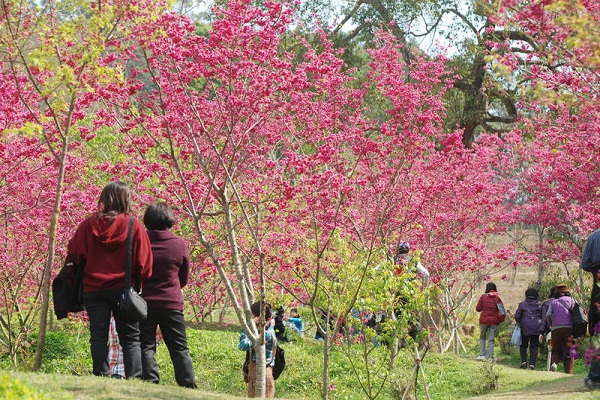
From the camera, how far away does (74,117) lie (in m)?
9.88

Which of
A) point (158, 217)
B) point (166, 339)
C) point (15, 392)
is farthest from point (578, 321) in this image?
point (15, 392)

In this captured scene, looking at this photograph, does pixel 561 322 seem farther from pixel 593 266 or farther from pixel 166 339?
pixel 166 339

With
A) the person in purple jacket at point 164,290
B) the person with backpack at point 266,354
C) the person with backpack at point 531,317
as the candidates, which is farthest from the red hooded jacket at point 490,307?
the person in purple jacket at point 164,290

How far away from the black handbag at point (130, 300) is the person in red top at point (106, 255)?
0.04 m

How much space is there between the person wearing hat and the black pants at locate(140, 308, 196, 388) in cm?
741

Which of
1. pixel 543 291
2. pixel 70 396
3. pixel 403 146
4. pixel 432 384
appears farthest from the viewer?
pixel 543 291

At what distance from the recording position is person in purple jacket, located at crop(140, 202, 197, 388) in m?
7.30

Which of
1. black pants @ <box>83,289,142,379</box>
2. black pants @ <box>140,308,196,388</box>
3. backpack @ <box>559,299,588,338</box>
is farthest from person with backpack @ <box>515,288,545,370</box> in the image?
black pants @ <box>83,289,142,379</box>

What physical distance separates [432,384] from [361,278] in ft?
15.8

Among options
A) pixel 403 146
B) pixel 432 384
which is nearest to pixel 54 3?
pixel 403 146

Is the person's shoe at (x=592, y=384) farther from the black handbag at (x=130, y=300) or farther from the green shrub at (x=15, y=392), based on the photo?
the green shrub at (x=15, y=392)

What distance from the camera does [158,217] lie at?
7.36 m

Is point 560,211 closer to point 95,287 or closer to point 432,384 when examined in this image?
point 432,384

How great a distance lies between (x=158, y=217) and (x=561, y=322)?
825 centimetres
